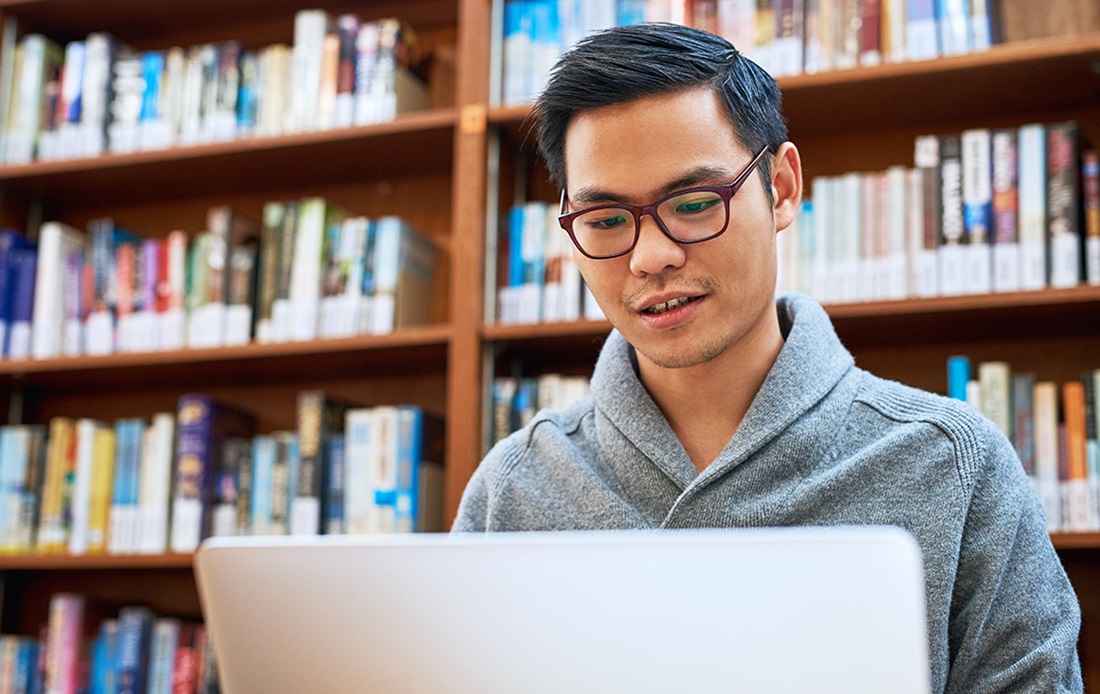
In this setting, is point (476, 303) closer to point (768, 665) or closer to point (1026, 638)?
point (1026, 638)

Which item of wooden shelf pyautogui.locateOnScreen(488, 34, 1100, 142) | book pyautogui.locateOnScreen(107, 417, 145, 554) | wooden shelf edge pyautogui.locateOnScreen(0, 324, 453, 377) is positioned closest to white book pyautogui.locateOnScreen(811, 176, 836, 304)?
wooden shelf pyautogui.locateOnScreen(488, 34, 1100, 142)

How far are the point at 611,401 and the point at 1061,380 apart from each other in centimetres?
118

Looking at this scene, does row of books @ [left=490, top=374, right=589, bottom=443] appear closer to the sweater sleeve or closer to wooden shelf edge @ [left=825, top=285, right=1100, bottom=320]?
wooden shelf edge @ [left=825, top=285, right=1100, bottom=320]

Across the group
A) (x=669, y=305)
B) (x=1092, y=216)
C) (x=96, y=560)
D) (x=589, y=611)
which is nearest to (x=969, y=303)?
(x=1092, y=216)

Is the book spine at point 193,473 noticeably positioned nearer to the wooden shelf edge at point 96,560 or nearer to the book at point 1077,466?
the wooden shelf edge at point 96,560

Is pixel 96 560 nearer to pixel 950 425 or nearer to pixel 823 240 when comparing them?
pixel 823 240

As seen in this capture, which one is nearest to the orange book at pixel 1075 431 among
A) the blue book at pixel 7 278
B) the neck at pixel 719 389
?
the neck at pixel 719 389

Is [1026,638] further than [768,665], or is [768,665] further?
[1026,638]

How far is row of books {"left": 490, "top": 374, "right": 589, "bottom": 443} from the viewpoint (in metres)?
2.20

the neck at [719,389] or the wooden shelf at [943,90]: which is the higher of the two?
the wooden shelf at [943,90]

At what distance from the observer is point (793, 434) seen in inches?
47.2

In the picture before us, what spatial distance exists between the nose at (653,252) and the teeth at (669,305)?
3 cm

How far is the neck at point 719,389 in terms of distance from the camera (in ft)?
4.14

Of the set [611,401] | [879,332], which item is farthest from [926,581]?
[879,332]
